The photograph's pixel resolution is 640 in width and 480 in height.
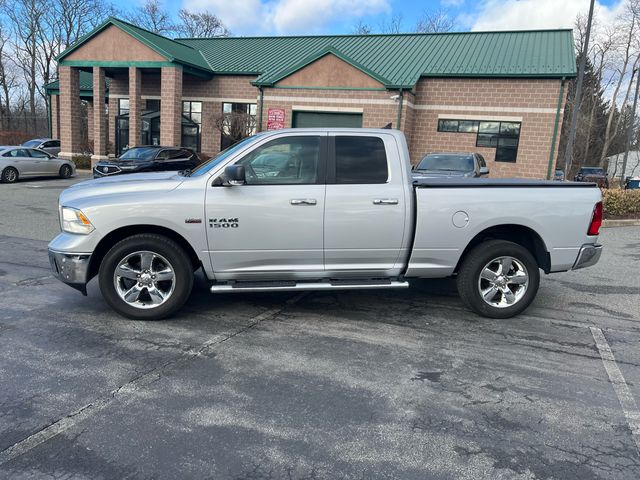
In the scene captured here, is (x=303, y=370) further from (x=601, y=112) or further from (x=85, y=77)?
(x=601, y=112)

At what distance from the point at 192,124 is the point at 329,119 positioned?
863cm

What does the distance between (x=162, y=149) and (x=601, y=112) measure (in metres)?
56.1

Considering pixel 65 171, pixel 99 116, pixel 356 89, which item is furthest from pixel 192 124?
pixel 356 89

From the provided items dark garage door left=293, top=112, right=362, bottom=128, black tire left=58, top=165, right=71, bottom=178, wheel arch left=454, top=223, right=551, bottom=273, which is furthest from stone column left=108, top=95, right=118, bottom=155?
wheel arch left=454, top=223, right=551, bottom=273

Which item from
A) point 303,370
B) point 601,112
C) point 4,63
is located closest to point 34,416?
point 303,370

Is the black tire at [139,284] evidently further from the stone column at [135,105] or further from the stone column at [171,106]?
the stone column at [135,105]

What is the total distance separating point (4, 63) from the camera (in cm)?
5228

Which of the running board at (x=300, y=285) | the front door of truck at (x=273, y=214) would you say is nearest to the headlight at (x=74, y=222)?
the front door of truck at (x=273, y=214)

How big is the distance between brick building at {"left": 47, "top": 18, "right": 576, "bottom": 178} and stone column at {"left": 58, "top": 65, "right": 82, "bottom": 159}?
64 mm

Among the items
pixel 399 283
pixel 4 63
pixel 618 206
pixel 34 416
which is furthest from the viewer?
pixel 4 63

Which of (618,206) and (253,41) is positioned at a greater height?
(253,41)

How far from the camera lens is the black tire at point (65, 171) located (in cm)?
2134

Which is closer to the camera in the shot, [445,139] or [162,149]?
[162,149]

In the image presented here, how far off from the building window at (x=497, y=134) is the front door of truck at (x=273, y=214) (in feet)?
60.6
